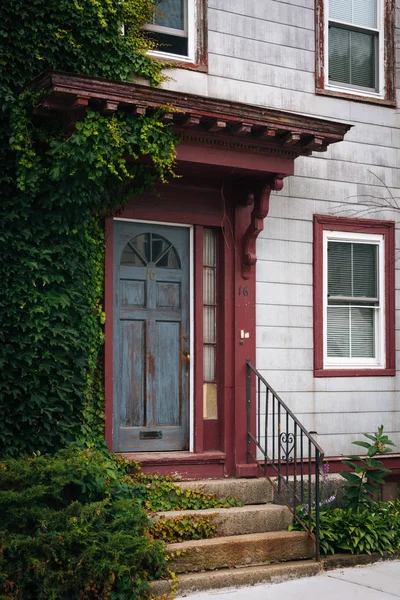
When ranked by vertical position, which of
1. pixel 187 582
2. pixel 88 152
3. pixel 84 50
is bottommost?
pixel 187 582

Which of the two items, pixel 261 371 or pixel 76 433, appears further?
pixel 261 371

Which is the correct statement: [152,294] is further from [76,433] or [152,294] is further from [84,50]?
[84,50]

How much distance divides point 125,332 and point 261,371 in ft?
5.23

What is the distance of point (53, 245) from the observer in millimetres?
7906

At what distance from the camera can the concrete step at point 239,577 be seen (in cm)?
722

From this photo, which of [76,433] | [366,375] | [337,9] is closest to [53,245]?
[76,433]

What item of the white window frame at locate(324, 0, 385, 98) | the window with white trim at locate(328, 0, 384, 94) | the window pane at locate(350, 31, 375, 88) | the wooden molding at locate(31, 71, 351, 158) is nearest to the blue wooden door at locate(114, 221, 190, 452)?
the wooden molding at locate(31, 71, 351, 158)

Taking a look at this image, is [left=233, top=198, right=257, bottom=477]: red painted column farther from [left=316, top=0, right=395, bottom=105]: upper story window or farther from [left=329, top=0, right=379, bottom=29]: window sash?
[left=329, top=0, right=379, bottom=29]: window sash

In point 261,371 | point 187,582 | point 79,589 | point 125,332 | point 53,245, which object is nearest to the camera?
point 79,589

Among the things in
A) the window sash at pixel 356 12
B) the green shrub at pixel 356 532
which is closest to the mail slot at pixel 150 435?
the green shrub at pixel 356 532

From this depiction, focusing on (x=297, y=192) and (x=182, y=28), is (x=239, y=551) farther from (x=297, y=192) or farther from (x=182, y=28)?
(x=182, y=28)

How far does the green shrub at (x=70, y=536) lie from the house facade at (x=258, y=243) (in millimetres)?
1336

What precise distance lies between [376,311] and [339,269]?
735mm

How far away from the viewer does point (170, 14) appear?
9.28 m
